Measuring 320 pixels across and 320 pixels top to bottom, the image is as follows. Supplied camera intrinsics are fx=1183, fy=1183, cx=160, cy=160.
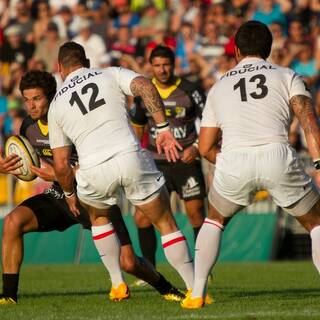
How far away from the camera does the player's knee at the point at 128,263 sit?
37.1ft

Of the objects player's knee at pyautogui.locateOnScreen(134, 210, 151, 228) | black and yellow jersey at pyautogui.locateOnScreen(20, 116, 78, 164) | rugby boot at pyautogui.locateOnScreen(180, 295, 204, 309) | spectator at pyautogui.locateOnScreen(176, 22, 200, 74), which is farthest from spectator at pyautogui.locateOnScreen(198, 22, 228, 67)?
rugby boot at pyautogui.locateOnScreen(180, 295, 204, 309)

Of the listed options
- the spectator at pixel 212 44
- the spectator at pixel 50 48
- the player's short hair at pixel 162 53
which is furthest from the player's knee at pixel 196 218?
the spectator at pixel 50 48

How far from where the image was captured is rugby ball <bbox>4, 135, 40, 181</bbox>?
37.4 ft

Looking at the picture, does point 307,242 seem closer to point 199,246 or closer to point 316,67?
point 316,67

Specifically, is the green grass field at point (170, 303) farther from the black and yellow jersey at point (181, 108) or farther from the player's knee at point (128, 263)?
the black and yellow jersey at point (181, 108)

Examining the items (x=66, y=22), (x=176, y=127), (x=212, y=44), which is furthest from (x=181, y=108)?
(x=66, y=22)

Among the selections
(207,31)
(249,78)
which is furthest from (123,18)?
(249,78)

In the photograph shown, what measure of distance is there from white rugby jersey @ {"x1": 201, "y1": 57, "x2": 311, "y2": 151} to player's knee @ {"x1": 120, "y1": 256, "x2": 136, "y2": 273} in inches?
77.2

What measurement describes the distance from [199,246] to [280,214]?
928 cm

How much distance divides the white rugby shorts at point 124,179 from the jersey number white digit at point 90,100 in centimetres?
48

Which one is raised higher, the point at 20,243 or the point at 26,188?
the point at 20,243

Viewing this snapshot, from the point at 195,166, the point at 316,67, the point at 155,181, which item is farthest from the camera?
the point at 316,67

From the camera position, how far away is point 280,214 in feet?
62.7

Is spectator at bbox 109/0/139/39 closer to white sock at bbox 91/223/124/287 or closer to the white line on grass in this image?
white sock at bbox 91/223/124/287
